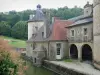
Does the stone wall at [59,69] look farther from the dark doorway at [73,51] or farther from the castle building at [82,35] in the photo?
the dark doorway at [73,51]

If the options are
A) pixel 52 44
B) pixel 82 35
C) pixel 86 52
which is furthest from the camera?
pixel 86 52

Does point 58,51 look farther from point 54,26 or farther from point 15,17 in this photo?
point 15,17

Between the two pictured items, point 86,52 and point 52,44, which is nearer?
point 52,44

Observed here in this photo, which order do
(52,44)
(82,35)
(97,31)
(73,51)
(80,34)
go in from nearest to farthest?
1. (97,31)
2. (82,35)
3. (80,34)
4. (52,44)
5. (73,51)

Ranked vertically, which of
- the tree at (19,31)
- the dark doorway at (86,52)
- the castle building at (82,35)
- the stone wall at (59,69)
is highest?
the tree at (19,31)

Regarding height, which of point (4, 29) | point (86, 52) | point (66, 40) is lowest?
point (86, 52)

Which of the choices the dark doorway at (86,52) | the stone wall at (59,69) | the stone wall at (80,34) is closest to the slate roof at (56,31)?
the stone wall at (80,34)

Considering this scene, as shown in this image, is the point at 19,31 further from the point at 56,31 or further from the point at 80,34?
the point at 80,34

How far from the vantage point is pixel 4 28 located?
66.2m

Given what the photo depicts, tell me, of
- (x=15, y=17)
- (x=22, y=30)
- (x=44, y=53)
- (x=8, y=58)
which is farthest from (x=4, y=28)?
(x=8, y=58)

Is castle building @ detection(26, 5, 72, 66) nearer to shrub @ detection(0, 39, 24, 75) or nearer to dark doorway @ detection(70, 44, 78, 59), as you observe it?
dark doorway @ detection(70, 44, 78, 59)

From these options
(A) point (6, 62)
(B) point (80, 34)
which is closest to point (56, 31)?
(B) point (80, 34)

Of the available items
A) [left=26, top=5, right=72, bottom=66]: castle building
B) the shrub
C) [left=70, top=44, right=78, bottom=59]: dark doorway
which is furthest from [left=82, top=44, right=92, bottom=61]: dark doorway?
the shrub

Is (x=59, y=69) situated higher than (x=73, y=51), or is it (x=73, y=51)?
(x=73, y=51)
